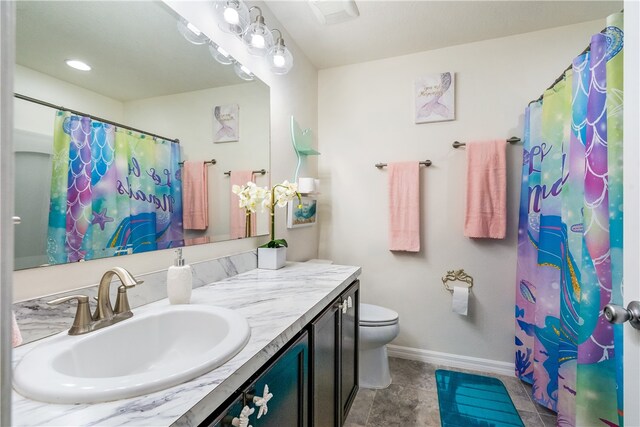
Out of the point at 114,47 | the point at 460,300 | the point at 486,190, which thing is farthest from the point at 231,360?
the point at 486,190

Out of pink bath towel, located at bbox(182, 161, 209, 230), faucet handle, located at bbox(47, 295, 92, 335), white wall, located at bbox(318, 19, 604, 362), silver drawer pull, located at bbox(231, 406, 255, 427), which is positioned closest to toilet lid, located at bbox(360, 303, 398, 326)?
white wall, located at bbox(318, 19, 604, 362)

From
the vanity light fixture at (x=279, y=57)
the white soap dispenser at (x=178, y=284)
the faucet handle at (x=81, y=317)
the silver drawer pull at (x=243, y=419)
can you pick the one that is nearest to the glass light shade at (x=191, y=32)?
the vanity light fixture at (x=279, y=57)

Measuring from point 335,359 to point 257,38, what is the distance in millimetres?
1611

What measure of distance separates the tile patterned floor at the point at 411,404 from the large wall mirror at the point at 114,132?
130 centimetres

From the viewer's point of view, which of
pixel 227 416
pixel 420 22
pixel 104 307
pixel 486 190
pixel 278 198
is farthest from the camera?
pixel 486 190

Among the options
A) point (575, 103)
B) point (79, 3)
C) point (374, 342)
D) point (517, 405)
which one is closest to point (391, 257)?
point (374, 342)

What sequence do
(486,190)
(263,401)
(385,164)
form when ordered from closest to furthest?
(263,401) < (486,190) < (385,164)

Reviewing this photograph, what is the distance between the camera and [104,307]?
80cm

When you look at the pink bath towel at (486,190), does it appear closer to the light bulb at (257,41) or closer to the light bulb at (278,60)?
the light bulb at (278,60)

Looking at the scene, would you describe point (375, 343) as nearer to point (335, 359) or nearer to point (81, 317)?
point (335, 359)

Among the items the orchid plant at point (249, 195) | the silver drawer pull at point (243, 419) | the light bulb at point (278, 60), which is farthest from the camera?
the light bulb at point (278, 60)

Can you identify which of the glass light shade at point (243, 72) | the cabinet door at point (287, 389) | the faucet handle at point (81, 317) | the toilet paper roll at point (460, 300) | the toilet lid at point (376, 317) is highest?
the glass light shade at point (243, 72)

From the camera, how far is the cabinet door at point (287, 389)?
0.71 metres

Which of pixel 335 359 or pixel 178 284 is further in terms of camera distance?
pixel 335 359
